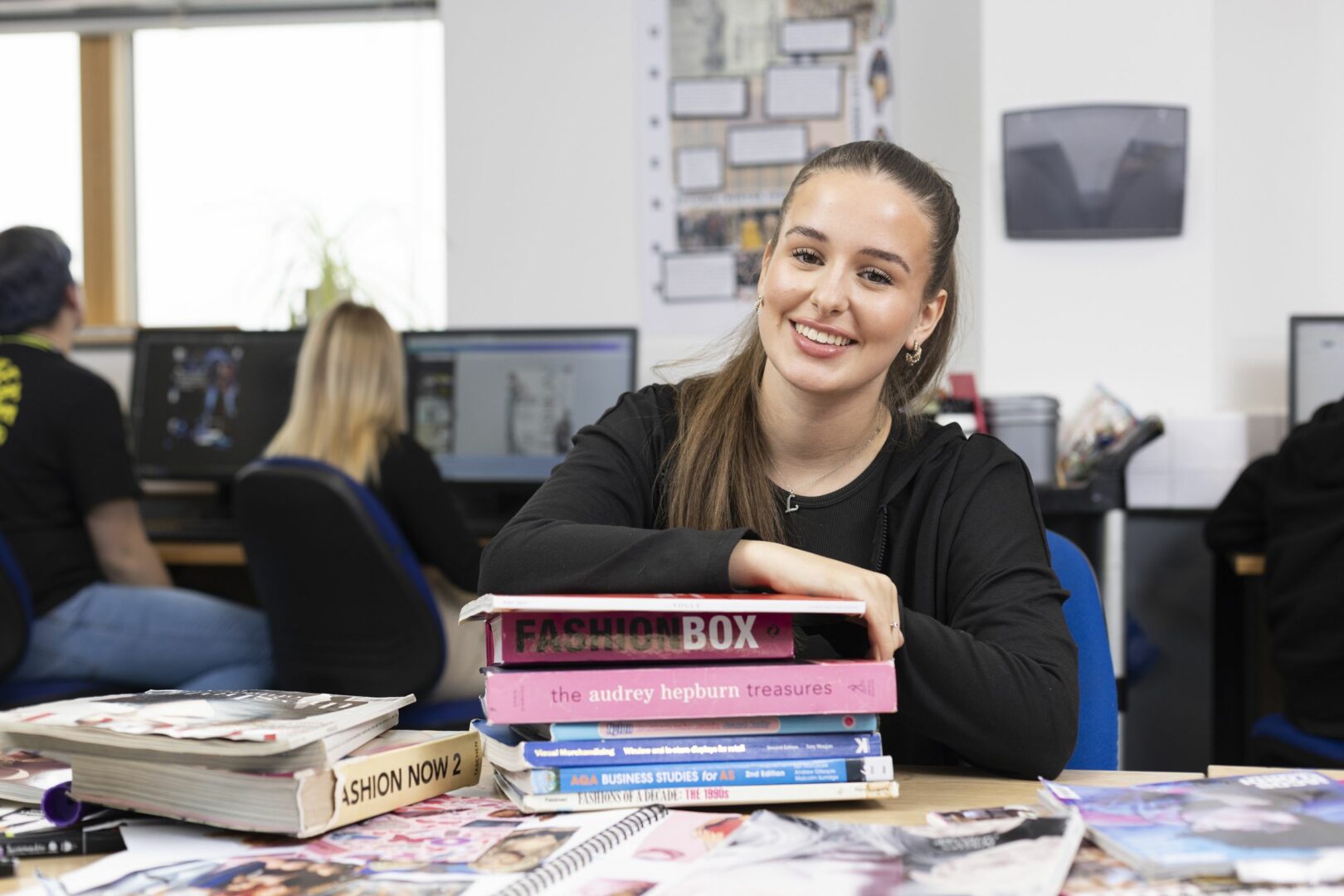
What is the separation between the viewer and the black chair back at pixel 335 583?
6.57ft

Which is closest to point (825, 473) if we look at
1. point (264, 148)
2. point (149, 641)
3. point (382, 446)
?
point (382, 446)

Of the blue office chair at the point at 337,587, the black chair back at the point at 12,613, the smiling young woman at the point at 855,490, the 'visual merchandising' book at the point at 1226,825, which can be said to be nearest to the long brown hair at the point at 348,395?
the blue office chair at the point at 337,587

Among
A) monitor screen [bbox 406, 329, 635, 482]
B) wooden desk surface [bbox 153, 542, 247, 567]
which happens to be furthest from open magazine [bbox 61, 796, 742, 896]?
monitor screen [bbox 406, 329, 635, 482]

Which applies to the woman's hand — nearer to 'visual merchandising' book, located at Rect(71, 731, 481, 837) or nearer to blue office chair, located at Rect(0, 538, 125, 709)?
'visual merchandising' book, located at Rect(71, 731, 481, 837)

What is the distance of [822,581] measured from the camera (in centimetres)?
95

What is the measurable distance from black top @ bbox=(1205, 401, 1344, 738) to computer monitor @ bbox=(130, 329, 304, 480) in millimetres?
2189

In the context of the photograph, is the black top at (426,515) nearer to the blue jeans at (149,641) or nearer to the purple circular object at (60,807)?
the blue jeans at (149,641)

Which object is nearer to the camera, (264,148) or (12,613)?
(12,613)

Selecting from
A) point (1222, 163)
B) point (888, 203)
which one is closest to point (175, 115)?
point (1222, 163)

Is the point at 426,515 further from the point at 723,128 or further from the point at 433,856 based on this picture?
the point at 723,128

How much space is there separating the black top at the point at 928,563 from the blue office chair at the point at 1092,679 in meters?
0.07

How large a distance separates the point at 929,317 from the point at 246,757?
2.90ft

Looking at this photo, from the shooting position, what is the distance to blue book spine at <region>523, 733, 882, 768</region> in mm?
835

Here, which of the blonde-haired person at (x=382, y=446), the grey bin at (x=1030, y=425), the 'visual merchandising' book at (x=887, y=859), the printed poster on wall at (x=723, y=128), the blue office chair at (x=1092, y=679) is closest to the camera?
the 'visual merchandising' book at (x=887, y=859)
